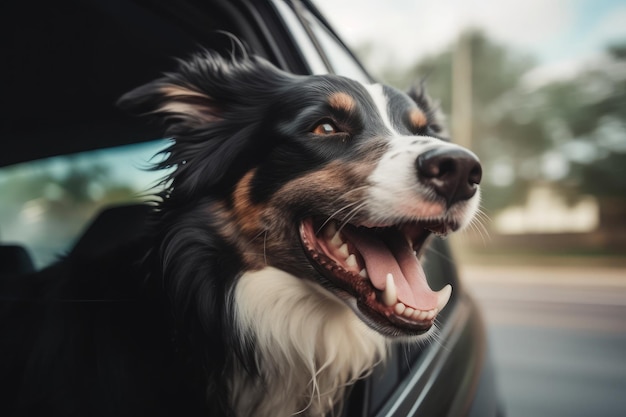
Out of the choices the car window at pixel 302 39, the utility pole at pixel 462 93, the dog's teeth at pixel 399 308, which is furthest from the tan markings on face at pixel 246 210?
the utility pole at pixel 462 93

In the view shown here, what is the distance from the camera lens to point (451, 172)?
1072 millimetres

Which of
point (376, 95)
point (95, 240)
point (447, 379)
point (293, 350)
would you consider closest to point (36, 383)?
point (95, 240)

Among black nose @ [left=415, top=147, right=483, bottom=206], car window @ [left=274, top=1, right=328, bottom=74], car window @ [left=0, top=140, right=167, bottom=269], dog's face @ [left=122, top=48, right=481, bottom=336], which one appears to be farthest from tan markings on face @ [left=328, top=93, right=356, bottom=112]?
car window @ [left=0, top=140, right=167, bottom=269]

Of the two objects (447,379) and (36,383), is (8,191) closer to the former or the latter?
(36,383)

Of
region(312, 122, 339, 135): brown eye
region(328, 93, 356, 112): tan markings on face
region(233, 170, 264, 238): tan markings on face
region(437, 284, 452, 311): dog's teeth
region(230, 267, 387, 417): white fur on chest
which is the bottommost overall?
region(230, 267, 387, 417): white fur on chest

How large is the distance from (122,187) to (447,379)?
1.20 meters

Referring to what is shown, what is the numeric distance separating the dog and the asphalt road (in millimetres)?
1205

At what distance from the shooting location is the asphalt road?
388 cm

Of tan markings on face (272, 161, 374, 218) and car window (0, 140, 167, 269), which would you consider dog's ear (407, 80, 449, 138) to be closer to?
tan markings on face (272, 161, 374, 218)

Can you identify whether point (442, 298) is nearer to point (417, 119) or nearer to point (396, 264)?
point (396, 264)

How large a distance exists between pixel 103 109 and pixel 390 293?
1010 mm

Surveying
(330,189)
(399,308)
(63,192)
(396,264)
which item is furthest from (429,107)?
(63,192)

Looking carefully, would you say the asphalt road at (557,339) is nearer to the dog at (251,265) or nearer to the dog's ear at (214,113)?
the dog at (251,265)

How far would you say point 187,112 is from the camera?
4.34 ft
